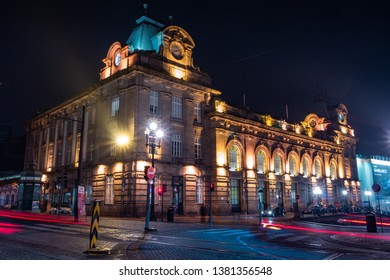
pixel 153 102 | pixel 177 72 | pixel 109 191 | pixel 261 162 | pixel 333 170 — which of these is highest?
pixel 177 72

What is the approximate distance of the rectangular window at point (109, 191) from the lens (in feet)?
116

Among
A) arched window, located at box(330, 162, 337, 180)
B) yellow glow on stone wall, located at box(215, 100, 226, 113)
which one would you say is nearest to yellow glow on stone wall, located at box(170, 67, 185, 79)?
yellow glow on stone wall, located at box(215, 100, 226, 113)

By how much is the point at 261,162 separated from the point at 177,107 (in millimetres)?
17125

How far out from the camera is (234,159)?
4403cm

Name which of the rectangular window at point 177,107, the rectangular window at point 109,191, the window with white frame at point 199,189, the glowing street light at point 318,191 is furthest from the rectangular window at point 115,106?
the glowing street light at point 318,191

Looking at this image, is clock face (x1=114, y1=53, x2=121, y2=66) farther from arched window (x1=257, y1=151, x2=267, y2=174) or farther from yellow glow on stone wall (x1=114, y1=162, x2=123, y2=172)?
arched window (x1=257, y1=151, x2=267, y2=174)

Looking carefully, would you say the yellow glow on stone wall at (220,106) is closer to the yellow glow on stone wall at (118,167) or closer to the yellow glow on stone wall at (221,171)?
the yellow glow on stone wall at (221,171)

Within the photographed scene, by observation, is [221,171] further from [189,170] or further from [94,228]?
[94,228]

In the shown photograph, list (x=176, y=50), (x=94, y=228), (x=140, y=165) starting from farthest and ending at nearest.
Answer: (x=176, y=50) → (x=140, y=165) → (x=94, y=228)

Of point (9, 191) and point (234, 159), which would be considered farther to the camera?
point (9, 191)

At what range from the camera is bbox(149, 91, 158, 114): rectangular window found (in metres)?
35.7

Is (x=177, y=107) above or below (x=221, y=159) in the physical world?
above

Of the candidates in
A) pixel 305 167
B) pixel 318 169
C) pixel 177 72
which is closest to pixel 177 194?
pixel 177 72

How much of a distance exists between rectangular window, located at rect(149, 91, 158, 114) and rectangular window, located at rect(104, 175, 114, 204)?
830cm
